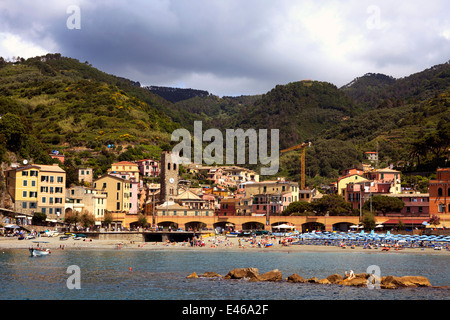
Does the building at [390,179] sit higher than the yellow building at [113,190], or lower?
higher

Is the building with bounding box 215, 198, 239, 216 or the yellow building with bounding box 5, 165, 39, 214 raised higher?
the yellow building with bounding box 5, 165, 39, 214

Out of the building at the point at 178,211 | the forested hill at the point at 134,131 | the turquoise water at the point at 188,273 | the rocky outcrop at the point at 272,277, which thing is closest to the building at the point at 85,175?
the forested hill at the point at 134,131

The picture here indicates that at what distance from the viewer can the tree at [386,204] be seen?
91.7 m

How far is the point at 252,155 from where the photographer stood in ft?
632

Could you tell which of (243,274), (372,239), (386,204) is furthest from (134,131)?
(243,274)

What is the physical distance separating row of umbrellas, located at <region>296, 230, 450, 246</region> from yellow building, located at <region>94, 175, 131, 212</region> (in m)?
34.6

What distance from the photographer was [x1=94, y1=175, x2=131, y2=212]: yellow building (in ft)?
326

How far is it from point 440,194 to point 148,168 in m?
66.7

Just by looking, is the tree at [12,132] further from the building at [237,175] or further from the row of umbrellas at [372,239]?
the building at [237,175]

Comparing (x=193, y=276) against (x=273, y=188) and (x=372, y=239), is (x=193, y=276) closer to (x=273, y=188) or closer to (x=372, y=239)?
(x=372, y=239)

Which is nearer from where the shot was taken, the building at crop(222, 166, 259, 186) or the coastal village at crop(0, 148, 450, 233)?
the coastal village at crop(0, 148, 450, 233)

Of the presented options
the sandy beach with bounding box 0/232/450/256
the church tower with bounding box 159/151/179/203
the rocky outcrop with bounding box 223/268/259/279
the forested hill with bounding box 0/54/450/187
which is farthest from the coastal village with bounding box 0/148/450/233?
the rocky outcrop with bounding box 223/268/259/279

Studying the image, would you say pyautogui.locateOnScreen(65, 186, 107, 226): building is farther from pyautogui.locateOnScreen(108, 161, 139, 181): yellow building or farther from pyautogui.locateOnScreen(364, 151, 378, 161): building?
pyautogui.locateOnScreen(364, 151, 378, 161): building

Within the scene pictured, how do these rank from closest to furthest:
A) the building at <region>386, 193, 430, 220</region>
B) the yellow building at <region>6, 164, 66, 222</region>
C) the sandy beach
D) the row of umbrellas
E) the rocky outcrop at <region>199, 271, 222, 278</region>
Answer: the rocky outcrop at <region>199, 271, 222, 278</region>
the sandy beach
the row of umbrellas
the yellow building at <region>6, 164, 66, 222</region>
the building at <region>386, 193, 430, 220</region>
